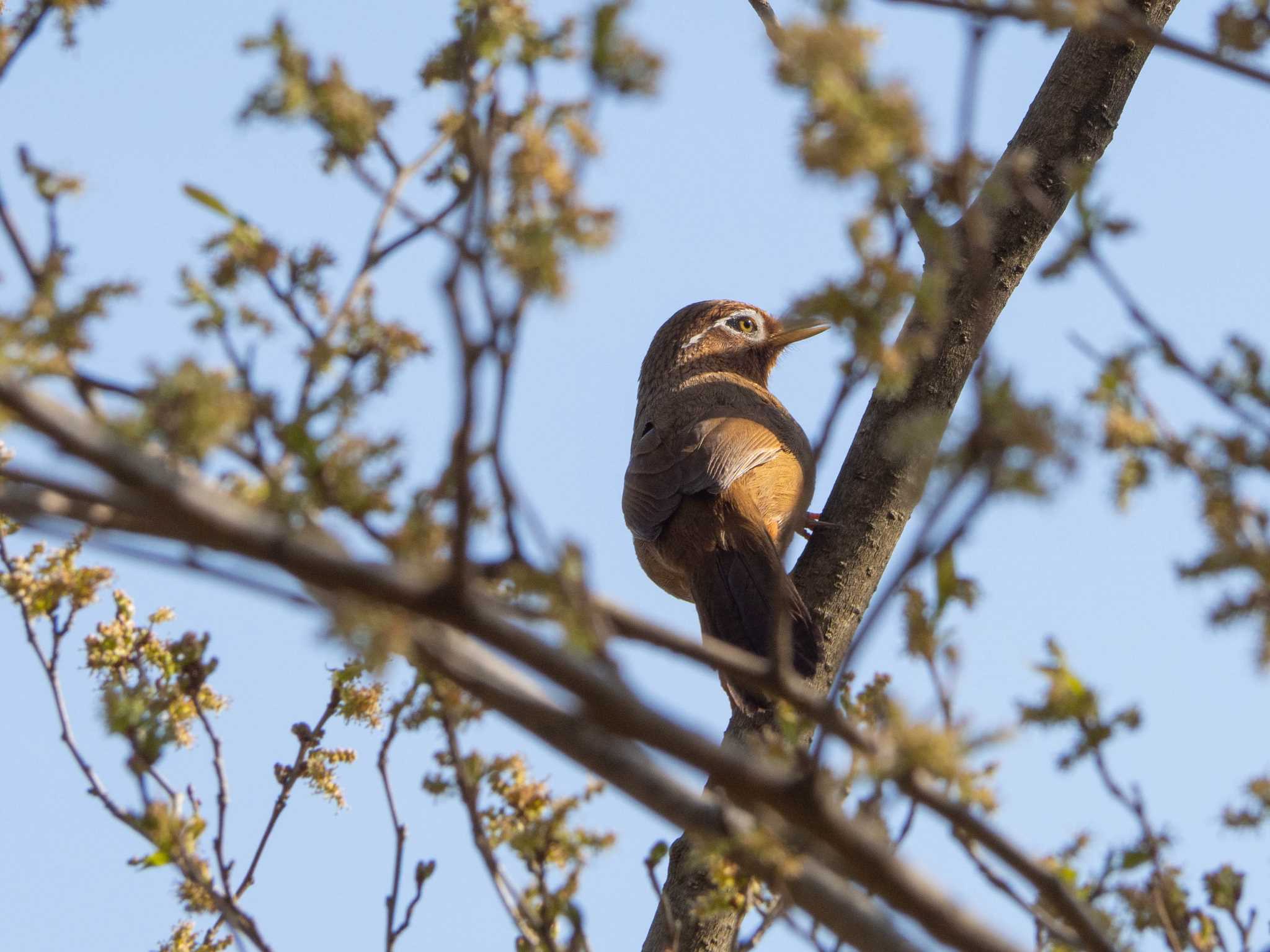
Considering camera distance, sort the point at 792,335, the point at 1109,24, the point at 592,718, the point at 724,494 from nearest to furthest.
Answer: the point at 592,718 → the point at 1109,24 → the point at 724,494 → the point at 792,335

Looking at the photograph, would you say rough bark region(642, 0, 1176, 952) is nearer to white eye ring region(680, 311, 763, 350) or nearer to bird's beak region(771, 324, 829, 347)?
bird's beak region(771, 324, 829, 347)

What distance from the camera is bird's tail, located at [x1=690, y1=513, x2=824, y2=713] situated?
4324 millimetres

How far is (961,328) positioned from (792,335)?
2819 mm

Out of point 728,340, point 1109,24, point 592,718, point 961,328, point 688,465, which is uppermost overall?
point 728,340

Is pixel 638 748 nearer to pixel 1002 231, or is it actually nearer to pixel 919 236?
pixel 919 236

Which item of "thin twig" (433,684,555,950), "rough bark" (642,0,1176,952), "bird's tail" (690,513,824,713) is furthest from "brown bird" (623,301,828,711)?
"thin twig" (433,684,555,950)

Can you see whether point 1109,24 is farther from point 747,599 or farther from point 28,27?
point 747,599

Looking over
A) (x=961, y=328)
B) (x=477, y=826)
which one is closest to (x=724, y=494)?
(x=961, y=328)

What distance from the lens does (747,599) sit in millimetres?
4906

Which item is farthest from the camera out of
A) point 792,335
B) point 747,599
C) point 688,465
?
point 792,335

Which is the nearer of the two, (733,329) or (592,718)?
(592,718)

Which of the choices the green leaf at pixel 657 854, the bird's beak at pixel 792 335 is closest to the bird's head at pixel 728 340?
the bird's beak at pixel 792 335

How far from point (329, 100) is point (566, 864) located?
4.65 feet

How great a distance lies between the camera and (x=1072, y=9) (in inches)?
72.5
